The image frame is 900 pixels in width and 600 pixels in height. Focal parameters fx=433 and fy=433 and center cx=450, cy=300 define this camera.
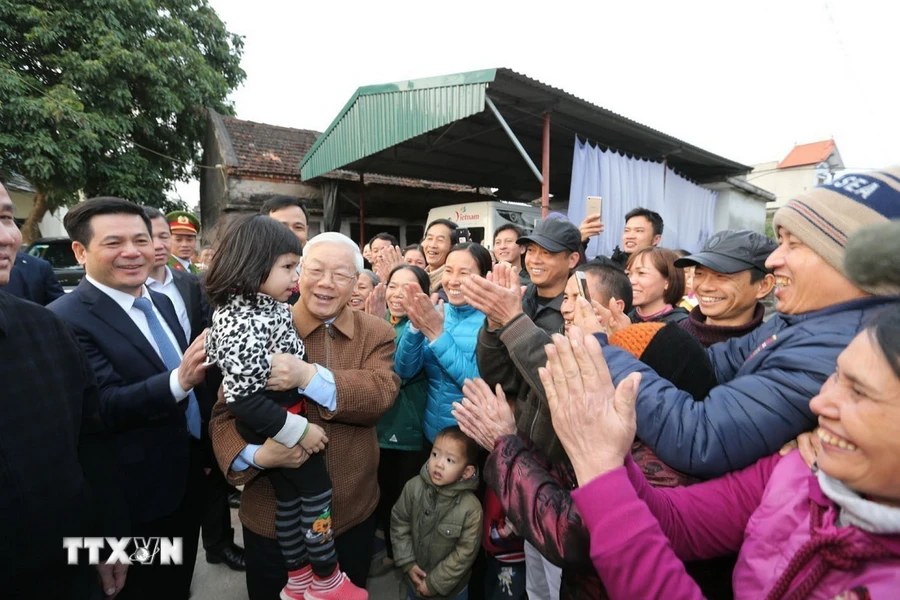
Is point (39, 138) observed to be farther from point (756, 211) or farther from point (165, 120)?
point (756, 211)

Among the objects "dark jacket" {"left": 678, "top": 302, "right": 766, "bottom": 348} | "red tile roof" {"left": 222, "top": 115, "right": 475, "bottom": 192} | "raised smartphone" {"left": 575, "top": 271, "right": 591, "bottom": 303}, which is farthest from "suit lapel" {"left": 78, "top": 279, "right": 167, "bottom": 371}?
"red tile roof" {"left": 222, "top": 115, "right": 475, "bottom": 192}

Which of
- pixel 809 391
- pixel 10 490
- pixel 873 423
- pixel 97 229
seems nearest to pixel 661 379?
pixel 809 391

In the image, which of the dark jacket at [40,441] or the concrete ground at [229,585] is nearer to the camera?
the dark jacket at [40,441]

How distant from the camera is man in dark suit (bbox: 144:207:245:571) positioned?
239 cm

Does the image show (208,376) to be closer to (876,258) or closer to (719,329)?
(719,329)

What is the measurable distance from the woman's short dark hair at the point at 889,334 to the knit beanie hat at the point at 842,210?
0.30 meters

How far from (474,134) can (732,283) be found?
6.58 metres

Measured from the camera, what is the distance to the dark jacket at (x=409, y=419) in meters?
2.66

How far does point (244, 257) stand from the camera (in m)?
1.66

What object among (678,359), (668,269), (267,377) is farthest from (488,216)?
(678,359)

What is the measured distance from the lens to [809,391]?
3.34ft

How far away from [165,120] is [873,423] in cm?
1653

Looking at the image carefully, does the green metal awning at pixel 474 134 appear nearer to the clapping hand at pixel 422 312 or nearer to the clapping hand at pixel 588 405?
the clapping hand at pixel 422 312

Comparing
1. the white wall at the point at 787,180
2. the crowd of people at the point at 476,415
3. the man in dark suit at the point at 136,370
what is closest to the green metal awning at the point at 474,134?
the crowd of people at the point at 476,415
